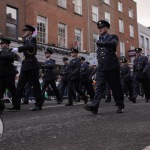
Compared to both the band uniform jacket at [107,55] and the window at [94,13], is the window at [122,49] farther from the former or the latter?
the band uniform jacket at [107,55]

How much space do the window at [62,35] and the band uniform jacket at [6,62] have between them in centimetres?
1860

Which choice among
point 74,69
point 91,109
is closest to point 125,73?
point 74,69

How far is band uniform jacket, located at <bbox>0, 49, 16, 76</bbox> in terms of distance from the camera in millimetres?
7380

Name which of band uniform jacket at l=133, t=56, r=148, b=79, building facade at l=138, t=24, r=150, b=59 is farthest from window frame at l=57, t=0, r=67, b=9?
building facade at l=138, t=24, r=150, b=59

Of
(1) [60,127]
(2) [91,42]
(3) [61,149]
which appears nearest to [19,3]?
(2) [91,42]

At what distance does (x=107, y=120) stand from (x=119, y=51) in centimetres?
3117

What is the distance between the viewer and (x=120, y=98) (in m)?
6.82

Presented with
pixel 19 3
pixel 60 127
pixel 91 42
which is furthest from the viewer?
pixel 91 42

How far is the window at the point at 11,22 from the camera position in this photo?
20.9m

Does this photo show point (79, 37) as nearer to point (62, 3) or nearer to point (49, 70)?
point (62, 3)

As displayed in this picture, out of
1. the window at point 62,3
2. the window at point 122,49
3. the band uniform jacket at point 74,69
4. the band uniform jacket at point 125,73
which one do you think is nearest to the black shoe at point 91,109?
the band uniform jacket at point 74,69

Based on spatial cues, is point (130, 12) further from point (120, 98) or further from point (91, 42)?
point (120, 98)

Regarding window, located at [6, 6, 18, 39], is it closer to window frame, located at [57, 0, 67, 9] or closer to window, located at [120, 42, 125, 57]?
window frame, located at [57, 0, 67, 9]

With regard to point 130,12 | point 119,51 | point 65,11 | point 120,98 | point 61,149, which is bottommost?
point 61,149
